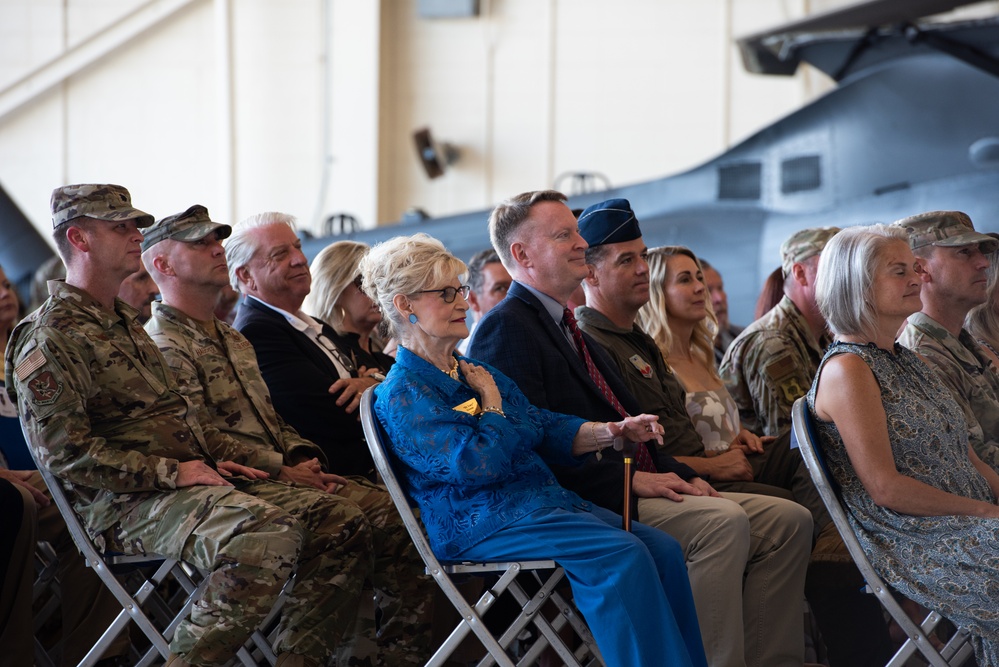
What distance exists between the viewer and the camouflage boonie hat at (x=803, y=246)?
3734 mm

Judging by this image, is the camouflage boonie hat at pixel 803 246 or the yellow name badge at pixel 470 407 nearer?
the yellow name badge at pixel 470 407

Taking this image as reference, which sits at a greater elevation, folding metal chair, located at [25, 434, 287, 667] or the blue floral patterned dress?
the blue floral patterned dress

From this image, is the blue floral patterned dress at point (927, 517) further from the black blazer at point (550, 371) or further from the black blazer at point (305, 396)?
the black blazer at point (305, 396)

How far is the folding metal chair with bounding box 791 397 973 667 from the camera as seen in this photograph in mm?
2215

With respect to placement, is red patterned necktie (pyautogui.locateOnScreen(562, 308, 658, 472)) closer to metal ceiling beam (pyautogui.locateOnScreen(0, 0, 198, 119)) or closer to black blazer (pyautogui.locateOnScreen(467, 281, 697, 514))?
black blazer (pyautogui.locateOnScreen(467, 281, 697, 514))

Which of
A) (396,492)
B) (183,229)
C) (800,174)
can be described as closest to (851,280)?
(396,492)

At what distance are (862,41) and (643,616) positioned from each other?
555cm

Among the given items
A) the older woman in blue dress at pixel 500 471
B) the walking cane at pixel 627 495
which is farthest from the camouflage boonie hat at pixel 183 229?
the walking cane at pixel 627 495

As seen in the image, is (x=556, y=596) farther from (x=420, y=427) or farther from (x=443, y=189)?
(x=443, y=189)

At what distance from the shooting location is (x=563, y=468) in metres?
2.61

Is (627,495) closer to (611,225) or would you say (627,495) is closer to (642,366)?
(642,366)

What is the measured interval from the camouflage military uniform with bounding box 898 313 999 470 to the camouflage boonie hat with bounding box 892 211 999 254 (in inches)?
8.9

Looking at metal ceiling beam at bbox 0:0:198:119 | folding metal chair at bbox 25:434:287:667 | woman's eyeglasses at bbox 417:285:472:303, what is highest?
metal ceiling beam at bbox 0:0:198:119

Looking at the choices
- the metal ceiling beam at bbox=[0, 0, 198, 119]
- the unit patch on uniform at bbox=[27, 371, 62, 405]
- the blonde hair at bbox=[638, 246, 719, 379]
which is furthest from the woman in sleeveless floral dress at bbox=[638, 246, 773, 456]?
the metal ceiling beam at bbox=[0, 0, 198, 119]
